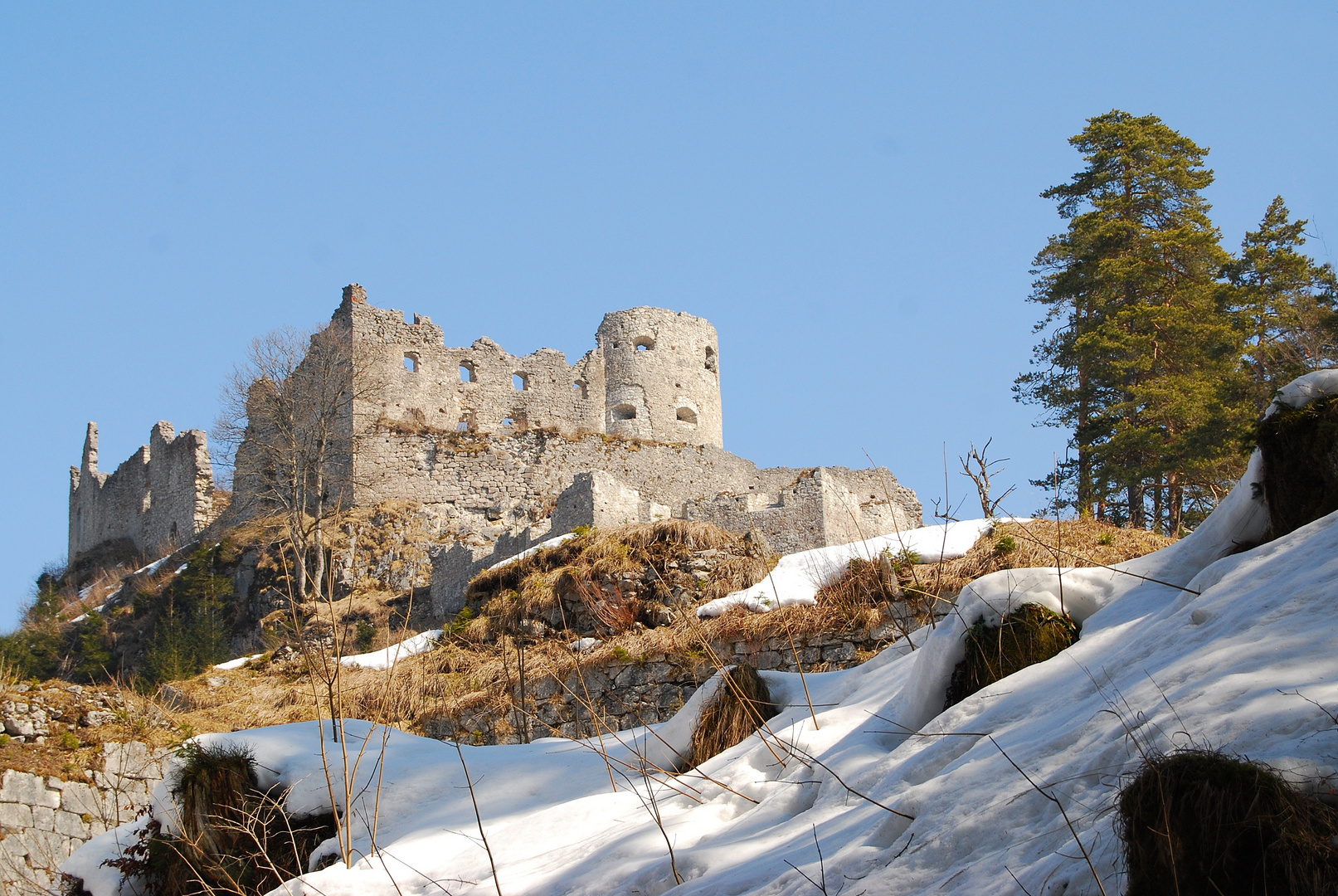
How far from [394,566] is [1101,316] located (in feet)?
51.2

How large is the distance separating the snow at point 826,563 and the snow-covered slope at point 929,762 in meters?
3.29

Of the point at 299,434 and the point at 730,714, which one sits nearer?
the point at 730,714

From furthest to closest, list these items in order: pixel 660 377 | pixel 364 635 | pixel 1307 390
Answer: pixel 660 377
pixel 364 635
pixel 1307 390

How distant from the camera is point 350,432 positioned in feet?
95.0

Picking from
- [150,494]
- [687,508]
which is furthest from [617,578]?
[150,494]

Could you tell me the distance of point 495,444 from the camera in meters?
29.5

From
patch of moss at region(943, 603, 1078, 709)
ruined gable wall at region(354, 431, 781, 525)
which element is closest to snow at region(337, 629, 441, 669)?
patch of moss at region(943, 603, 1078, 709)

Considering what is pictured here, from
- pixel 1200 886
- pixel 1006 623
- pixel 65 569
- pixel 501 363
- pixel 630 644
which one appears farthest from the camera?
pixel 65 569

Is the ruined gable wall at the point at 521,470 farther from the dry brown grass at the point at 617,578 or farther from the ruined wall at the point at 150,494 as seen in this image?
the dry brown grass at the point at 617,578

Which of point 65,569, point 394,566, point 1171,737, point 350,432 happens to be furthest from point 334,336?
point 1171,737

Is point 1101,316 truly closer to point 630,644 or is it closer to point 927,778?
point 630,644

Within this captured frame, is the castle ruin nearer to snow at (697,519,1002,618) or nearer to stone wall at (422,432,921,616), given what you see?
stone wall at (422,432,921,616)

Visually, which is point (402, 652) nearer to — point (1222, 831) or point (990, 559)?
point (990, 559)

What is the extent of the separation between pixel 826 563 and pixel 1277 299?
14450 millimetres
